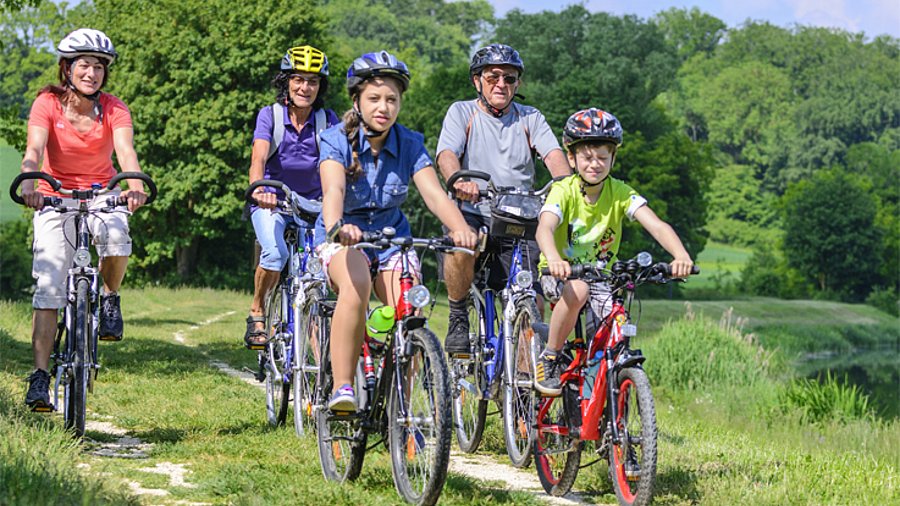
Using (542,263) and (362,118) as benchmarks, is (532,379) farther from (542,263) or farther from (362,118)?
(362,118)

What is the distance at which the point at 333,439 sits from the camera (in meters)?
6.02

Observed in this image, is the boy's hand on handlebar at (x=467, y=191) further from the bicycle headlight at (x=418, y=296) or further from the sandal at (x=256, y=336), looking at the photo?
the sandal at (x=256, y=336)

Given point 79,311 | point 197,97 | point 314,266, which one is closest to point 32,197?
point 79,311

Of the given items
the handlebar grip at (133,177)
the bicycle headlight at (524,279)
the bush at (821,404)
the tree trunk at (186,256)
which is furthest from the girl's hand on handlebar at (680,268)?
the tree trunk at (186,256)

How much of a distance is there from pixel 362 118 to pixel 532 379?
169cm

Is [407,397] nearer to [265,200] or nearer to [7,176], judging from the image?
[265,200]

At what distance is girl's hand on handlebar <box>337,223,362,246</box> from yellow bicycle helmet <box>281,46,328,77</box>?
3.00 metres

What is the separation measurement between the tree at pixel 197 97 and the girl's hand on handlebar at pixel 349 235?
3048 cm

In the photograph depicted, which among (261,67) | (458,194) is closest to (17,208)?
(261,67)

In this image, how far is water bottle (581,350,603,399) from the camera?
6.00 meters

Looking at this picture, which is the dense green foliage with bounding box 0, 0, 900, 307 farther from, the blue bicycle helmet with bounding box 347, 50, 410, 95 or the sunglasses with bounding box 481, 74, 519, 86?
the blue bicycle helmet with bounding box 347, 50, 410, 95


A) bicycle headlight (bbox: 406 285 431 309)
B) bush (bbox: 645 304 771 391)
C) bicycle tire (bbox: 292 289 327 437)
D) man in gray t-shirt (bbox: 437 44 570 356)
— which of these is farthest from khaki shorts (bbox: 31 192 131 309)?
bush (bbox: 645 304 771 391)

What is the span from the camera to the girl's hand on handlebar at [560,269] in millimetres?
5723

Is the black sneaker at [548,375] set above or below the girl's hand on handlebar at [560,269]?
below
